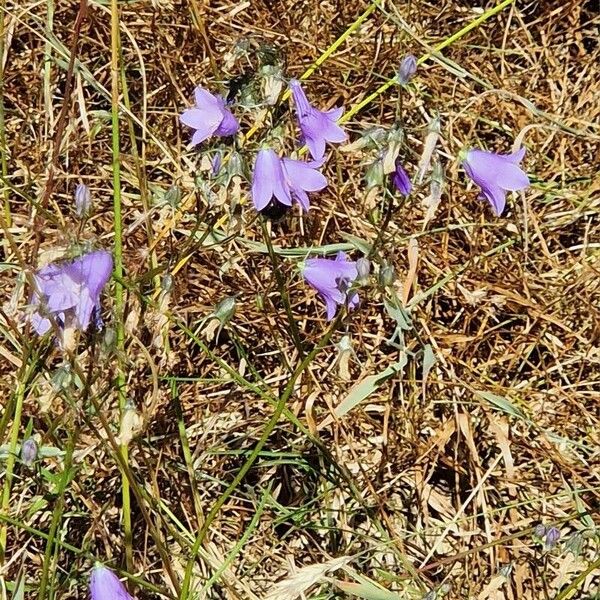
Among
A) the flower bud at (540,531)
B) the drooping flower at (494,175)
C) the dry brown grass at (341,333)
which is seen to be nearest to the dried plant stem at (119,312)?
the dry brown grass at (341,333)

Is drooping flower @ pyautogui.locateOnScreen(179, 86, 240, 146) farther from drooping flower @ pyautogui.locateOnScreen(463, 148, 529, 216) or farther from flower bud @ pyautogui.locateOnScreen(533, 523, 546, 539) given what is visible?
flower bud @ pyautogui.locateOnScreen(533, 523, 546, 539)

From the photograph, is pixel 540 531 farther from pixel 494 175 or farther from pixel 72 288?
pixel 72 288

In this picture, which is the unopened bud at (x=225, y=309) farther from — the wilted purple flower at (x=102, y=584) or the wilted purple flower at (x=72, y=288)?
the wilted purple flower at (x=102, y=584)

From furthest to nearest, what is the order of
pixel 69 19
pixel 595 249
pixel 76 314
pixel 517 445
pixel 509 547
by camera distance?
pixel 69 19, pixel 595 249, pixel 517 445, pixel 509 547, pixel 76 314

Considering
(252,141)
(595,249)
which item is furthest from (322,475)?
(595,249)

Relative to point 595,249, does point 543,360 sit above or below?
below

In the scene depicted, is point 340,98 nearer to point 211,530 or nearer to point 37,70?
point 37,70

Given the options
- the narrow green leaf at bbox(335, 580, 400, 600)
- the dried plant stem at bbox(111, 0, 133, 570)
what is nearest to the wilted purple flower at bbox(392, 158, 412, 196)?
the dried plant stem at bbox(111, 0, 133, 570)
